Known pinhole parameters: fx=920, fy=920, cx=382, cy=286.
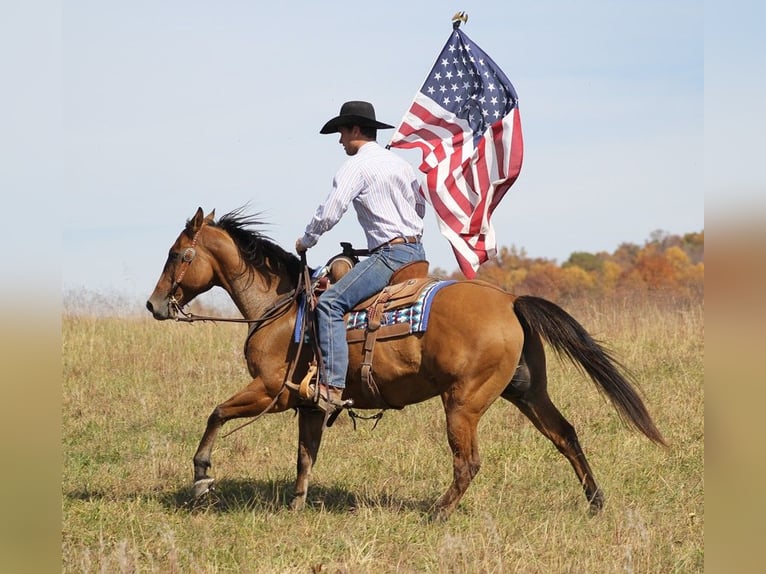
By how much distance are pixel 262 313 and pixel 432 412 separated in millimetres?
3512

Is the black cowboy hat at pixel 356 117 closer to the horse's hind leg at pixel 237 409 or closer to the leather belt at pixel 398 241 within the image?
the leather belt at pixel 398 241

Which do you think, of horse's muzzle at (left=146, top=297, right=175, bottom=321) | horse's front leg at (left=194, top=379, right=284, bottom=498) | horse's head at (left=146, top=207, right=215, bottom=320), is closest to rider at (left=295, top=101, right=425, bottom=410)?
horse's front leg at (left=194, top=379, right=284, bottom=498)

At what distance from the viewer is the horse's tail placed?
289 inches

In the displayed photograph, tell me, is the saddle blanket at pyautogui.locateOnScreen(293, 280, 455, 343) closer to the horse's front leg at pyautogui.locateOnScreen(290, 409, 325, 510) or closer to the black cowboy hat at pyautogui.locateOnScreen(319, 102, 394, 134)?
the horse's front leg at pyautogui.locateOnScreen(290, 409, 325, 510)

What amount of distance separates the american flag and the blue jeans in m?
0.81

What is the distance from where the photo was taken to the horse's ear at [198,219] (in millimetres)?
8211

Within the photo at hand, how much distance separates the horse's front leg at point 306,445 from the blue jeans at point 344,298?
0.85 meters

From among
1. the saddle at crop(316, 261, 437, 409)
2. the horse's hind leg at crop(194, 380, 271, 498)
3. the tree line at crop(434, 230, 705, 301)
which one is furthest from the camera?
the tree line at crop(434, 230, 705, 301)

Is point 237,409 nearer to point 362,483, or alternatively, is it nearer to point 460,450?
point 362,483

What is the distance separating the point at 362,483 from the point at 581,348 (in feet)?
8.61

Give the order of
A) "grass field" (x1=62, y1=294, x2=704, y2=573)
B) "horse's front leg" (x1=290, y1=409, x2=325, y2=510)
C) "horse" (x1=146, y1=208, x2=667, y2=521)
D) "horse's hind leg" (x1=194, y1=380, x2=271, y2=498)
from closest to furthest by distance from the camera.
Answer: "grass field" (x1=62, y1=294, x2=704, y2=573)
"horse" (x1=146, y1=208, x2=667, y2=521)
"horse's hind leg" (x1=194, y1=380, x2=271, y2=498)
"horse's front leg" (x1=290, y1=409, x2=325, y2=510)

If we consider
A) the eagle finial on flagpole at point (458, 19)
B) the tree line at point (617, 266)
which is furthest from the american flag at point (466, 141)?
the tree line at point (617, 266)

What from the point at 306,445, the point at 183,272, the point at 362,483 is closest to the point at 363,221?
the point at 183,272
